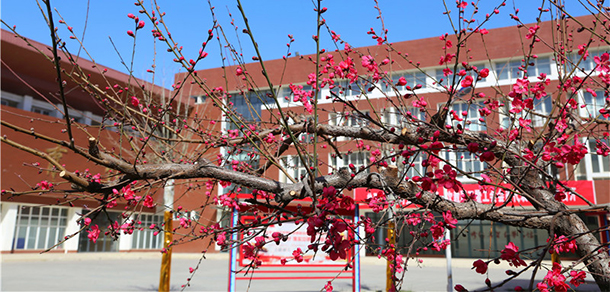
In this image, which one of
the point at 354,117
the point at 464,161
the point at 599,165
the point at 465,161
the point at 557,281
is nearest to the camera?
the point at 557,281

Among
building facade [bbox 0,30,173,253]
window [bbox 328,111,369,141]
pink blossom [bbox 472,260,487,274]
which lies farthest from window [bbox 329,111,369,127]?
building facade [bbox 0,30,173,253]

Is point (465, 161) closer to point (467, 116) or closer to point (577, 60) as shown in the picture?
point (467, 116)

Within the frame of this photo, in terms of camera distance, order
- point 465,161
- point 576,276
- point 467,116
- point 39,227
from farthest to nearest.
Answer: point 39,227, point 467,116, point 465,161, point 576,276

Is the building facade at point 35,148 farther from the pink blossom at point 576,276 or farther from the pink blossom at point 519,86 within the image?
the pink blossom at point 576,276

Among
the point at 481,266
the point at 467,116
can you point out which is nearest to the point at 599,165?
the point at 467,116

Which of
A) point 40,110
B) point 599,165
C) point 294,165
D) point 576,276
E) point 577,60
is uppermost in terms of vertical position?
point 577,60

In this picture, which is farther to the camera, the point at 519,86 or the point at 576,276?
the point at 519,86

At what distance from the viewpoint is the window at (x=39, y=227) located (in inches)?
812

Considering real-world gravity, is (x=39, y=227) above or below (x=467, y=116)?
below

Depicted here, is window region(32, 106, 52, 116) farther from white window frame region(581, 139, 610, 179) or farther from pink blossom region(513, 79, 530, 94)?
white window frame region(581, 139, 610, 179)

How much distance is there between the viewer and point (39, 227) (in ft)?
70.6

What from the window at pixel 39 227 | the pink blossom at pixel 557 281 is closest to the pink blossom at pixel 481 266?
the pink blossom at pixel 557 281

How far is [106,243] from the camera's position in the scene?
25.3m

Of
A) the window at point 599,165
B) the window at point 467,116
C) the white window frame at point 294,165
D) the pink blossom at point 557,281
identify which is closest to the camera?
the pink blossom at point 557,281
